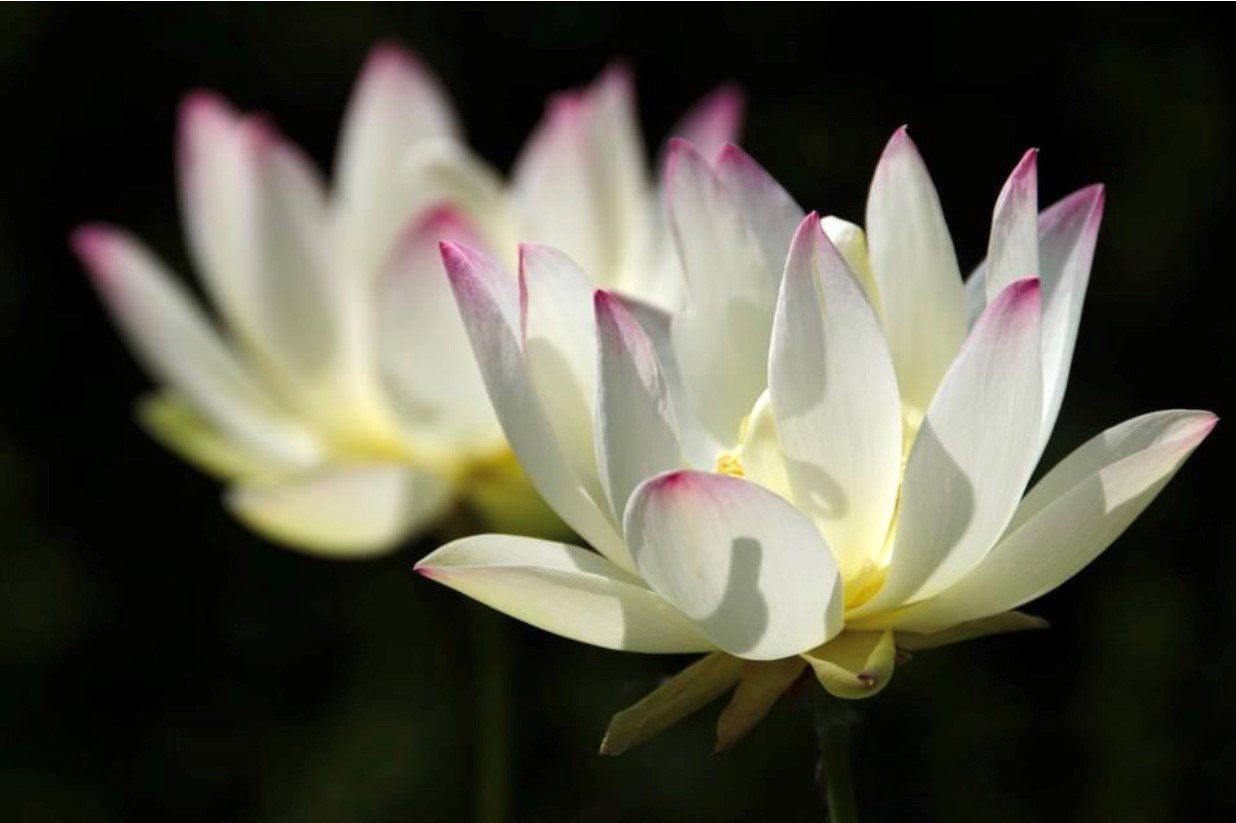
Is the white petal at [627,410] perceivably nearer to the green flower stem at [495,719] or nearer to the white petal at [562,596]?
the white petal at [562,596]

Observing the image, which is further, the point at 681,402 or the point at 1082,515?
the point at 681,402

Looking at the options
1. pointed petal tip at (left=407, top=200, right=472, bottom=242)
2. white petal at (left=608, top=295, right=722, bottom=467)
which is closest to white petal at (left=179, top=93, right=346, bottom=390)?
pointed petal tip at (left=407, top=200, right=472, bottom=242)

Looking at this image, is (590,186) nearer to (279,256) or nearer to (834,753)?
(279,256)

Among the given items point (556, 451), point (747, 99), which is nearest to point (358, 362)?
point (556, 451)

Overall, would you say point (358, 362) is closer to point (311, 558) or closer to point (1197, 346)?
point (311, 558)

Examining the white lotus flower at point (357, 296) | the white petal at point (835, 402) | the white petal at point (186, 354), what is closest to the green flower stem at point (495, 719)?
the white lotus flower at point (357, 296)

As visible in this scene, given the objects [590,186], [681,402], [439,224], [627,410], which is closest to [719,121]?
[590,186]
